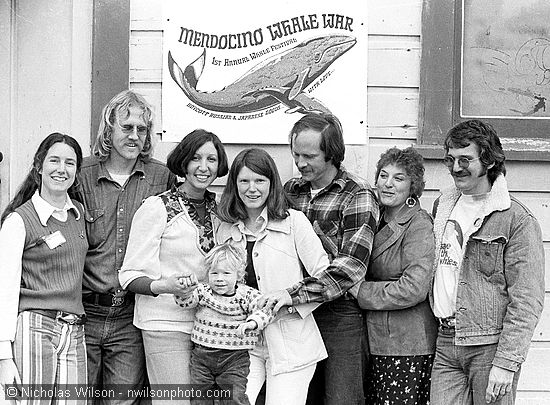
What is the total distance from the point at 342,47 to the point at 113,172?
54.6 inches

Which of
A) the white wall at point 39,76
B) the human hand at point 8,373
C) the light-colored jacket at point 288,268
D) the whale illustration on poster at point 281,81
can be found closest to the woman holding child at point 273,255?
the light-colored jacket at point 288,268

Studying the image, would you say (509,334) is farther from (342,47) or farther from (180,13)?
(180,13)

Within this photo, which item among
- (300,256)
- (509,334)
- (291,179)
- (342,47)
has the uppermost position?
(342,47)

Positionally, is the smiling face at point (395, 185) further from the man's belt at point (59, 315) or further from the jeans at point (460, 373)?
the man's belt at point (59, 315)

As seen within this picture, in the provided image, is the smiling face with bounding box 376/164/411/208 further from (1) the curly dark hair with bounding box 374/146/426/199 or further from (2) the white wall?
(2) the white wall

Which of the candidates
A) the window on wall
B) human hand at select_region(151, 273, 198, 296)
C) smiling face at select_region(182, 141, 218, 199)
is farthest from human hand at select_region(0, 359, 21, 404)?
the window on wall

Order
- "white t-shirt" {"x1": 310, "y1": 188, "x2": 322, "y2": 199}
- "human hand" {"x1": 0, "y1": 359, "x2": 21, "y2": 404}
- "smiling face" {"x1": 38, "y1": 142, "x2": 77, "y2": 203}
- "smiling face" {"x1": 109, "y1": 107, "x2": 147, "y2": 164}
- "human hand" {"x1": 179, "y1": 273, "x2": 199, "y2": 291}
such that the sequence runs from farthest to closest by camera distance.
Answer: "white t-shirt" {"x1": 310, "y1": 188, "x2": 322, "y2": 199}, "smiling face" {"x1": 109, "y1": 107, "x2": 147, "y2": 164}, "smiling face" {"x1": 38, "y1": 142, "x2": 77, "y2": 203}, "human hand" {"x1": 179, "y1": 273, "x2": 199, "y2": 291}, "human hand" {"x1": 0, "y1": 359, "x2": 21, "y2": 404}

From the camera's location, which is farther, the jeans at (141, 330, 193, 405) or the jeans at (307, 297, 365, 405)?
the jeans at (307, 297, 365, 405)

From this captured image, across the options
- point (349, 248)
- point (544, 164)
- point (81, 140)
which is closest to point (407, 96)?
point (544, 164)

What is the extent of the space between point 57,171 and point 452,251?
1.71 meters

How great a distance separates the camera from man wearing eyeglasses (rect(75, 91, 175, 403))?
3.50 meters

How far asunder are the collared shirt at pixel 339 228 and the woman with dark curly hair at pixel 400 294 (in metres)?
0.09

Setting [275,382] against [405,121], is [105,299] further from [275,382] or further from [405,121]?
[405,121]

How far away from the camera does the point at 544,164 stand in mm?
4215
